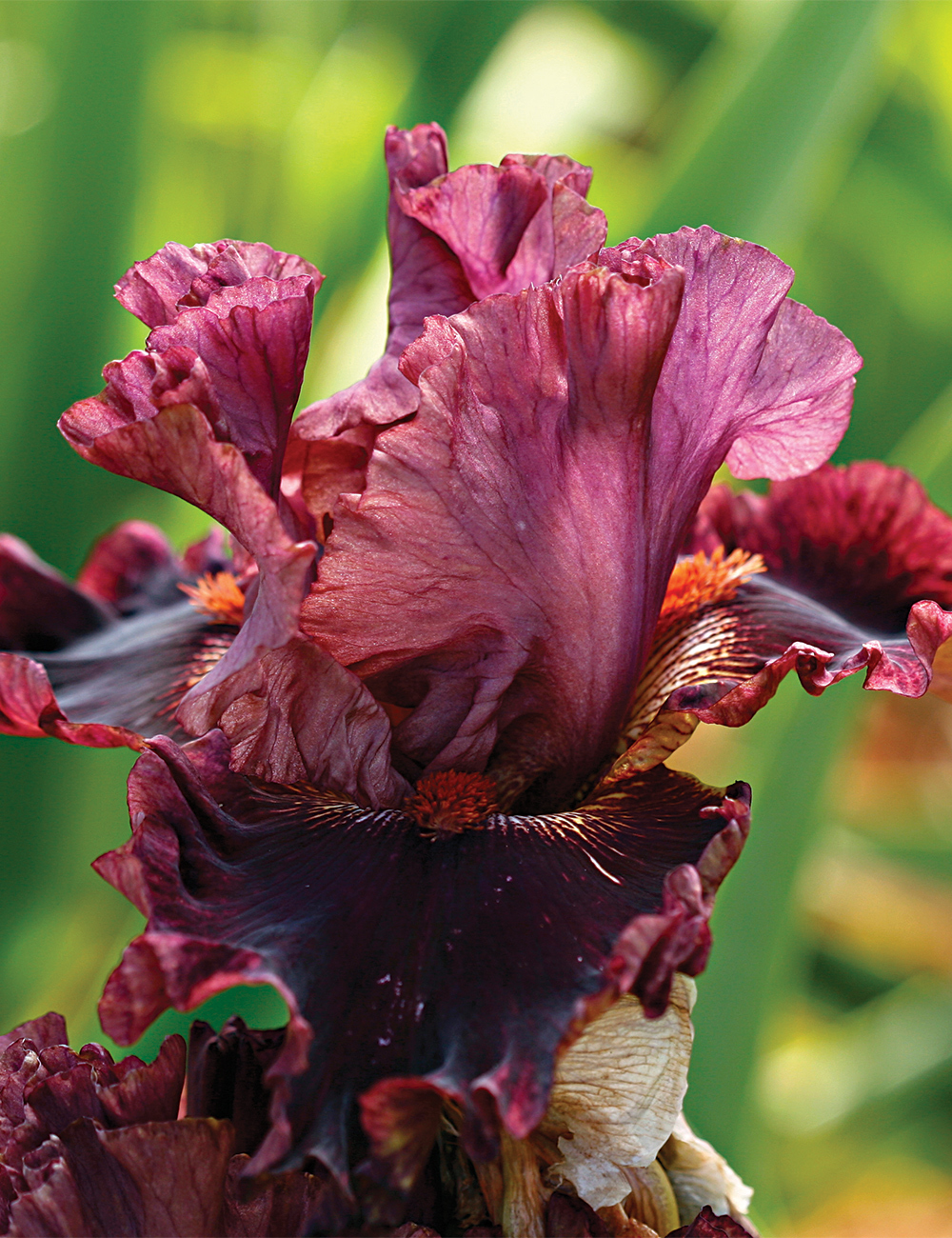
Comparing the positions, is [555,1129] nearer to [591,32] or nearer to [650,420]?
[650,420]

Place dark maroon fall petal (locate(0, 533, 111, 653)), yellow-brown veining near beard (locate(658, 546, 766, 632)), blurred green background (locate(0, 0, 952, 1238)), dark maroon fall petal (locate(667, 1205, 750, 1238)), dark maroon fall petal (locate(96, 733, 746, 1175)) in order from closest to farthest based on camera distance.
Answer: dark maroon fall petal (locate(96, 733, 746, 1175)) < dark maroon fall petal (locate(667, 1205, 750, 1238)) < yellow-brown veining near beard (locate(658, 546, 766, 632)) < dark maroon fall petal (locate(0, 533, 111, 653)) < blurred green background (locate(0, 0, 952, 1238))

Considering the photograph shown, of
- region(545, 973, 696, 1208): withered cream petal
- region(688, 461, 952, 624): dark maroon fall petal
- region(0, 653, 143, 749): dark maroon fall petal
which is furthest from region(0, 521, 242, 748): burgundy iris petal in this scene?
region(688, 461, 952, 624): dark maroon fall petal

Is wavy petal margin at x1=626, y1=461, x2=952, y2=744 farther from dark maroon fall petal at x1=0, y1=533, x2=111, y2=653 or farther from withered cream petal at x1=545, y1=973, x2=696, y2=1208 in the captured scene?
dark maroon fall petal at x1=0, y1=533, x2=111, y2=653

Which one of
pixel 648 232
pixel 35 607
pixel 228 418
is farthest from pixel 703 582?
pixel 648 232

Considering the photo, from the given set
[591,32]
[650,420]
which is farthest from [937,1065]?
[591,32]

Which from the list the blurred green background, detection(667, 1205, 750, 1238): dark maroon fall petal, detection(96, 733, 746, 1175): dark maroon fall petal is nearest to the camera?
detection(96, 733, 746, 1175): dark maroon fall petal

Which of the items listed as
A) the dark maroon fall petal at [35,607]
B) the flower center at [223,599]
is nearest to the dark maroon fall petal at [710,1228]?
the flower center at [223,599]

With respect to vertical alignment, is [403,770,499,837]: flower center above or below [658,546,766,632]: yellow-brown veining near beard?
below
